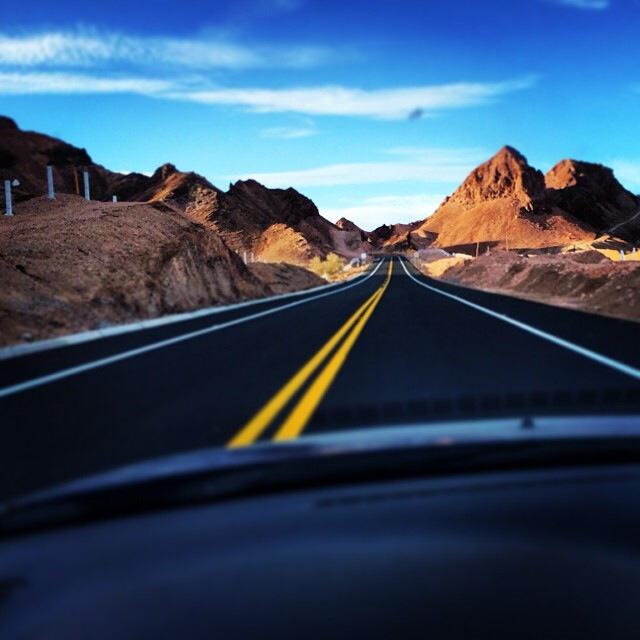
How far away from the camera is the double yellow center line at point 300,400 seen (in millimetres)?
6340

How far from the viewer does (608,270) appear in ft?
103

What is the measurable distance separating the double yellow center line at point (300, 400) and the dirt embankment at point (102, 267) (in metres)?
7.38

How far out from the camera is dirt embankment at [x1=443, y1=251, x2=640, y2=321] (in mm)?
23812

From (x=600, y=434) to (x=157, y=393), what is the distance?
5.88 metres

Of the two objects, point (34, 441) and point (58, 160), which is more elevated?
point (58, 160)

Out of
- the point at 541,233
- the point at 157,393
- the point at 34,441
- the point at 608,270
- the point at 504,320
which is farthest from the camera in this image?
the point at 541,233

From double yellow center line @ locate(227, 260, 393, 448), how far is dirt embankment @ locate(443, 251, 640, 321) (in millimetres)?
10729

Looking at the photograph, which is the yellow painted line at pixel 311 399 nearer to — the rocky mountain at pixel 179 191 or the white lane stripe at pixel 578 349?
the white lane stripe at pixel 578 349

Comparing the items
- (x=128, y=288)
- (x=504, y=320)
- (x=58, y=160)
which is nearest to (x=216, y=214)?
(x=58, y=160)

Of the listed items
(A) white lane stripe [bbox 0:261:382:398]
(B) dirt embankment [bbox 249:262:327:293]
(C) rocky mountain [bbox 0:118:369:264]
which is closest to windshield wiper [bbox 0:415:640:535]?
(A) white lane stripe [bbox 0:261:382:398]

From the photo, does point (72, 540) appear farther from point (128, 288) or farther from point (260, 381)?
point (128, 288)

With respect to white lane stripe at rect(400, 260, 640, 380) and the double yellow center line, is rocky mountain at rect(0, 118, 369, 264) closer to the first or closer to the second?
white lane stripe at rect(400, 260, 640, 380)

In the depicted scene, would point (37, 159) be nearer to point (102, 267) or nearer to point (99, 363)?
point (102, 267)

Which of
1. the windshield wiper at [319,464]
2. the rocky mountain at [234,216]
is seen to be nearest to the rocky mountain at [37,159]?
the rocky mountain at [234,216]
